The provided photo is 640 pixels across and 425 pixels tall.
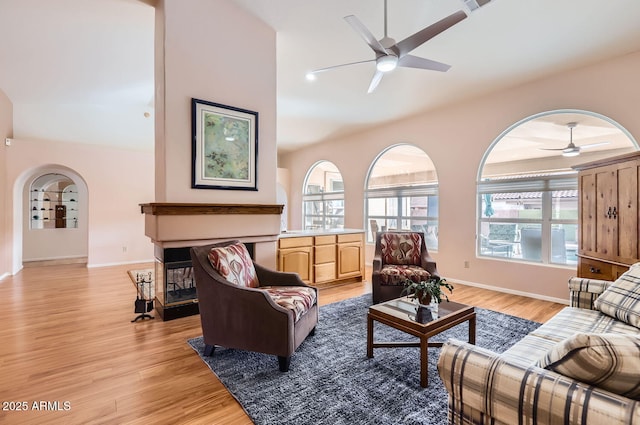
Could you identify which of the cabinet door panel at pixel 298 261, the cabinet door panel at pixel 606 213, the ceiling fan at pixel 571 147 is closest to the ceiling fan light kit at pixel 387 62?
the cabinet door panel at pixel 606 213

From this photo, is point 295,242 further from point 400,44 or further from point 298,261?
point 400,44

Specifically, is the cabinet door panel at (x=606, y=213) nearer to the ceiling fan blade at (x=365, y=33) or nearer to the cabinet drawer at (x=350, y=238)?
the ceiling fan blade at (x=365, y=33)

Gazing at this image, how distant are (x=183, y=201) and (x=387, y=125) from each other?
4.36 m

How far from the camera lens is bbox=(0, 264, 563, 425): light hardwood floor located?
172 cm

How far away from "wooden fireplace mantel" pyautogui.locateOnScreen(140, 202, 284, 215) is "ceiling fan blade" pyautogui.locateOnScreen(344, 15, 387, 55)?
2.01 metres

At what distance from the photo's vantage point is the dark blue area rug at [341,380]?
169 centimetres

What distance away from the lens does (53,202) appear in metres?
6.83

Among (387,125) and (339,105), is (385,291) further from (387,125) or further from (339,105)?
(387,125)

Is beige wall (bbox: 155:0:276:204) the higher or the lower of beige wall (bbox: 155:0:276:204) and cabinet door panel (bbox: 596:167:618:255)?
the higher

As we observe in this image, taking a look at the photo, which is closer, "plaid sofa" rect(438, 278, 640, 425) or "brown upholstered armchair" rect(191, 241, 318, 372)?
"plaid sofa" rect(438, 278, 640, 425)

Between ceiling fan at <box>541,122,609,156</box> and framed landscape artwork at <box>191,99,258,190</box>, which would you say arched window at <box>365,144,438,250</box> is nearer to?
ceiling fan at <box>541,122,609,156</box>

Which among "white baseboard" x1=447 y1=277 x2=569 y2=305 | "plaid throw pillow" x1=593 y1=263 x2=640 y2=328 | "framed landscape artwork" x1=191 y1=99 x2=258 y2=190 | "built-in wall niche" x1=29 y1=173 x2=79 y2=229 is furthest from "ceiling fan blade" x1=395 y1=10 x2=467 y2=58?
"built-in wall niche" x1=29 y1=173 x2=79 y2=229

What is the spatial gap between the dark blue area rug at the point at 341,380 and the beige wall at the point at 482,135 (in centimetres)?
162

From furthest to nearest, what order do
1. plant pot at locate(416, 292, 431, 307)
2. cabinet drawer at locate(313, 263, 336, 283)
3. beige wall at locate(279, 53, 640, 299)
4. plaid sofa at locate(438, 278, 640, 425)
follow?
→ cabinet drawer at locate(313, 263, 336, 283) < beige wall at locate(279, 53, 640, 299) < plant pot at locate(416, 292, 431, 307) < plaid sofa at locate(438, 278, 640, 425)
